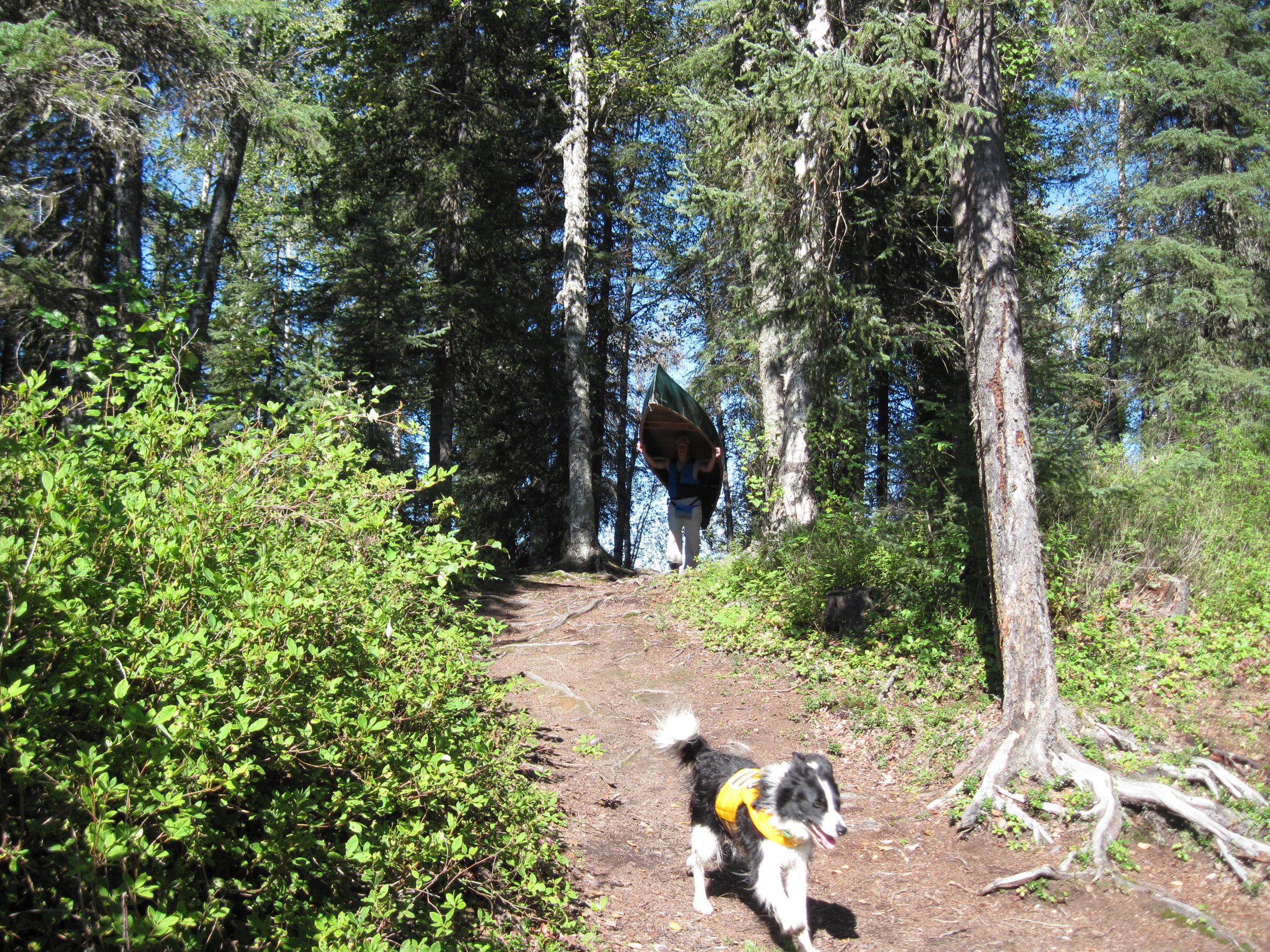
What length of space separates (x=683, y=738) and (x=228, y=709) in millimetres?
3055

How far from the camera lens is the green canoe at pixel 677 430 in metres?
13.7

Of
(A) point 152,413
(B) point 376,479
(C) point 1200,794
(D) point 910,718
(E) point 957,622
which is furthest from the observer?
(E) point 957,622

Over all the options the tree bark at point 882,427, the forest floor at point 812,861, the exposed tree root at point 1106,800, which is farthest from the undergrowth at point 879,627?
the tree bark at point 882,427

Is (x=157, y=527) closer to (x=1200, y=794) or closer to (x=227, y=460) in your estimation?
(x=227, y=460)

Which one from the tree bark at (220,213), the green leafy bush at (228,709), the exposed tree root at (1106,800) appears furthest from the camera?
the tree bark at (220,213)

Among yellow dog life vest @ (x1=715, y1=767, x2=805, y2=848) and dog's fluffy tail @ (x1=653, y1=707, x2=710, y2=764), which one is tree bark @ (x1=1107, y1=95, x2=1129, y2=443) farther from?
yellow dog life vest @ (x1=715, y1=767, x2=805, y2=848)

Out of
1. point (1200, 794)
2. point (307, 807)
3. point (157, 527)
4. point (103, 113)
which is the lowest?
point (1200, 794)

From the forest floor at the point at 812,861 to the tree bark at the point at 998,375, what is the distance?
3.21ft

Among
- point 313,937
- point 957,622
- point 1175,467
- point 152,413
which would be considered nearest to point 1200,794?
point 957,622

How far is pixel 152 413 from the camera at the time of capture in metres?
3.37

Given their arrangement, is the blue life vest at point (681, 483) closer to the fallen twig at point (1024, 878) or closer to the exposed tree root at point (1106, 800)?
the exposed tree root at point (1106, 800)

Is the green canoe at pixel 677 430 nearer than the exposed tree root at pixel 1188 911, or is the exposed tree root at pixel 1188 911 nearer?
the exposed tree root at pixel 1188 911

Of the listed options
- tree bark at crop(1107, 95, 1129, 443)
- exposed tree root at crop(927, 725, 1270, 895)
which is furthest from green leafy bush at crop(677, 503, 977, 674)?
tree bark at crop(1107, 95, 1129, 443)

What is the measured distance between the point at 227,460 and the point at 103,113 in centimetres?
654
